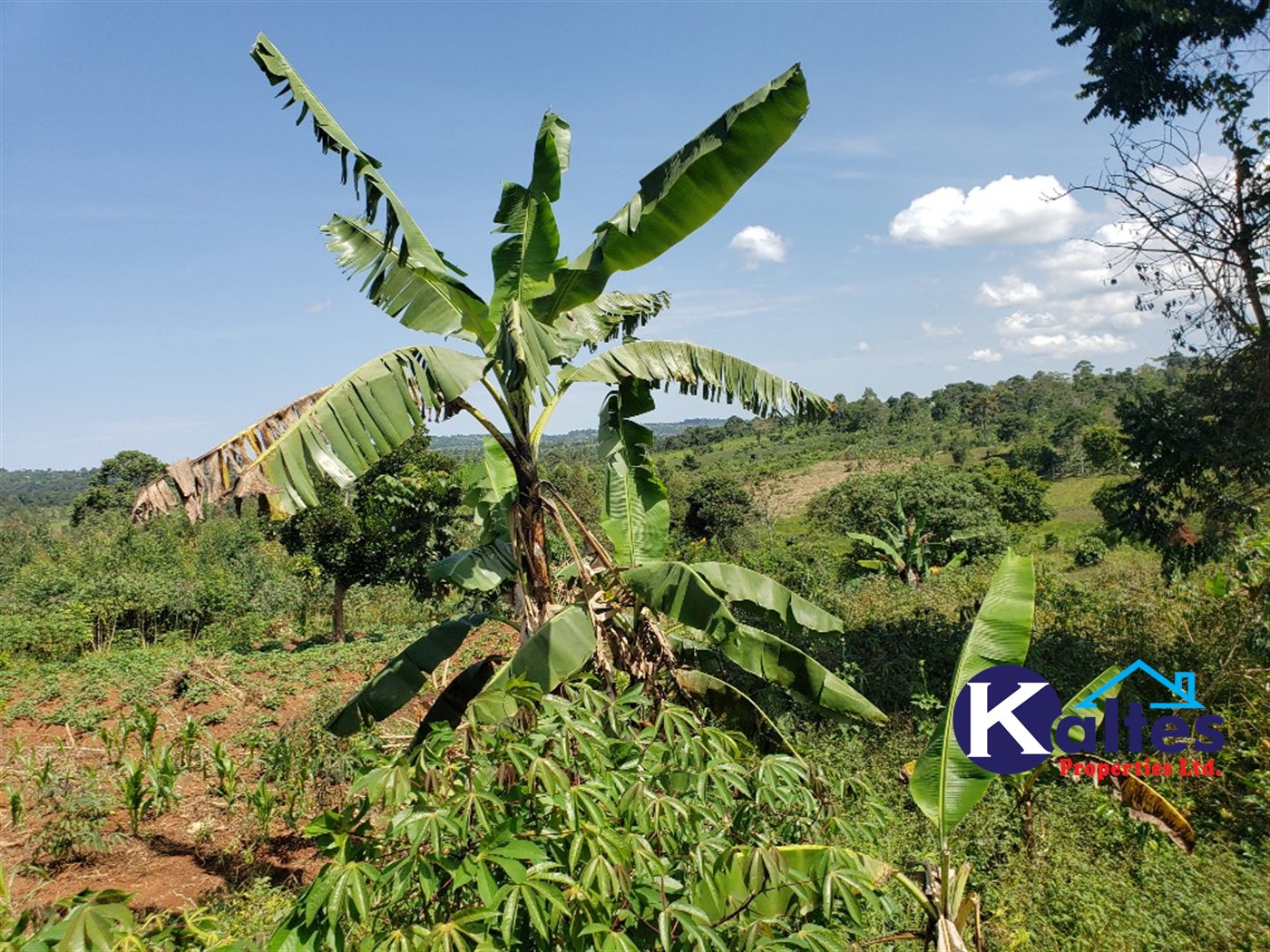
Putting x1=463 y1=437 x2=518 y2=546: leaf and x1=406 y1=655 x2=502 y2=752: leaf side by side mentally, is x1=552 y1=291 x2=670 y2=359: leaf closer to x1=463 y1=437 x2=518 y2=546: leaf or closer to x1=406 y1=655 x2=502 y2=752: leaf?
x1=463 y1=437 x2=518 y2=546: leaf

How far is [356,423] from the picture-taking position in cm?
322

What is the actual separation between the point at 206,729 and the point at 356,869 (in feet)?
21.4

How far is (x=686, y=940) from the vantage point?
2.04 m

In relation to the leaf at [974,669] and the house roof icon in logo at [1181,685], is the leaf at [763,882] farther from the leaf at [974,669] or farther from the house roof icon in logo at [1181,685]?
the house roof icon in logo at [1181,685]

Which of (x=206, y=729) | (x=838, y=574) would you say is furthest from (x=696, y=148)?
(x=838, y=574)

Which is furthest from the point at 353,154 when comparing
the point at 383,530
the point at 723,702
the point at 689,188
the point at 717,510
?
the point at 717,510

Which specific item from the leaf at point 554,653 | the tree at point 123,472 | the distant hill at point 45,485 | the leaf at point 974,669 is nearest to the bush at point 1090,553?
the leaf at point 974,669

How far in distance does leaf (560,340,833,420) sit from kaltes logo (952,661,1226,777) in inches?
77.2

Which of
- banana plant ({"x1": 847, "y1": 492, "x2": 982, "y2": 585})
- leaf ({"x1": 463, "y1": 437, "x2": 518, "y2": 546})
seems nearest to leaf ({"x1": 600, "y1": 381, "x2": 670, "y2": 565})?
leaf ({"x1": 463, "y1": 437, "x2": 518, "y2": 546})

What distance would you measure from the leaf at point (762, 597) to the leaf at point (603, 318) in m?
1.50

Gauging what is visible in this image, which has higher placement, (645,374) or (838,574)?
(645,374)

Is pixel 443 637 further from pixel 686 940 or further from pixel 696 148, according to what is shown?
pixel 696 148

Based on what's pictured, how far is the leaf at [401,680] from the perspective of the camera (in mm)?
4340

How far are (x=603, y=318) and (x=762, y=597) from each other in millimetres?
2062
